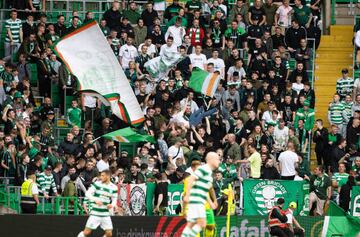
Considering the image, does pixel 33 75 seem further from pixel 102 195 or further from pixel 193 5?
pixel 102 195

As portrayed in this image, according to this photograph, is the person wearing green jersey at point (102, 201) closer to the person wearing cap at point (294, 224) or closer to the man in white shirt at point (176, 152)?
the person wearing cap at point (294, 224)

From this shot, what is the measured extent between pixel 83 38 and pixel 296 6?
23.8 ft

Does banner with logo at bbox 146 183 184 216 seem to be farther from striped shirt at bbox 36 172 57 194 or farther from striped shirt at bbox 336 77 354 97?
striped shirt at bbox 336 77 354 97

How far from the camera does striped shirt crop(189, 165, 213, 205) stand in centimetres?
2762

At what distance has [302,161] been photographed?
39844 millimetres

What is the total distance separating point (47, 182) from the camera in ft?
122

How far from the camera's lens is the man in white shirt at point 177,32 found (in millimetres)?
43656

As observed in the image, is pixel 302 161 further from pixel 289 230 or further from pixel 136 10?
pixel 136 10

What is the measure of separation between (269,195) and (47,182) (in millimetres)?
5650

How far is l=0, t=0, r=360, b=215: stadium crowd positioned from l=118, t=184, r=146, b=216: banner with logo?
1.72 feet

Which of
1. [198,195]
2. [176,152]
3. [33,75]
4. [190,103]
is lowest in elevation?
[198,195]

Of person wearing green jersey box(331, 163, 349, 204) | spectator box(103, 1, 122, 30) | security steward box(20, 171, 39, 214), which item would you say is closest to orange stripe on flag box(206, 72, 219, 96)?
spectator box(103, 1, 122, 30)

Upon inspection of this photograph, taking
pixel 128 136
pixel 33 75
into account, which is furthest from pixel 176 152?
pixel 33 75

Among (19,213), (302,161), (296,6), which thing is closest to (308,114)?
(302,161)
